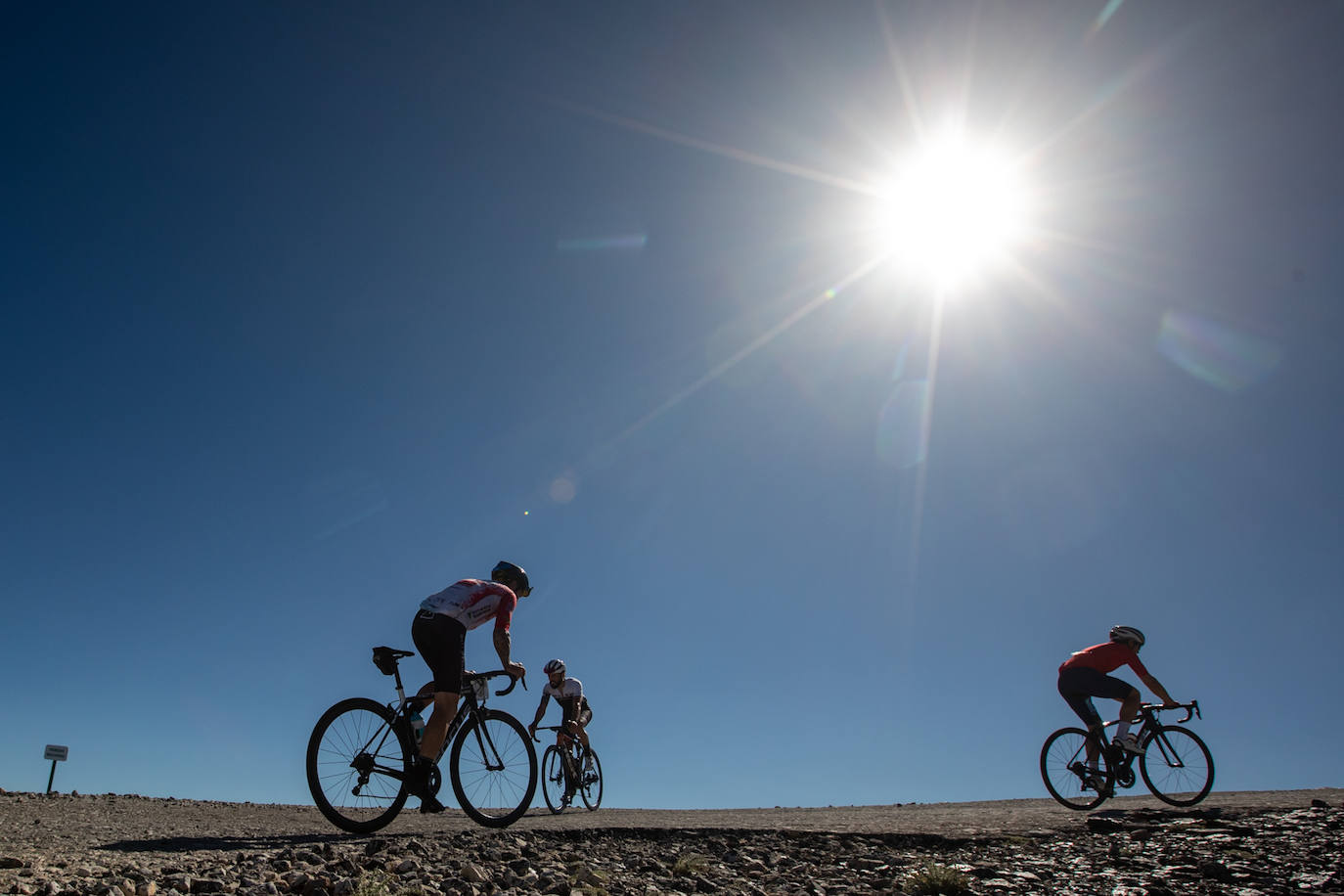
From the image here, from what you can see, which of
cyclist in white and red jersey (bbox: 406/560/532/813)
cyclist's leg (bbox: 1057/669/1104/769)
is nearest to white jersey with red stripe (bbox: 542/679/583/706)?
cyclist in white and red jersey (bbox: 406/560/532/813)

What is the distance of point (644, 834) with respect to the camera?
6414 millimetres

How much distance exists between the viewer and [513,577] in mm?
7168

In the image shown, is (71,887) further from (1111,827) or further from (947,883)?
(1111,827)

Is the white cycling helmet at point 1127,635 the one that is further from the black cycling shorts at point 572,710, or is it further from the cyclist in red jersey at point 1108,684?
the black cycling shorts at point 572,710

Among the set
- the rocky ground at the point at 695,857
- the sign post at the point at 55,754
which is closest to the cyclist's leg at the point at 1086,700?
the rocky ground at the point at 695,857

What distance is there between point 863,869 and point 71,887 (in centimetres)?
477

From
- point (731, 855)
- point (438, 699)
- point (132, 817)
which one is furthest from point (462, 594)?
point (132, 817)

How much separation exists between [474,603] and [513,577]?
67cm

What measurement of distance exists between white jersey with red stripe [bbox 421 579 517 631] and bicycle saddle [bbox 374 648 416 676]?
410mm

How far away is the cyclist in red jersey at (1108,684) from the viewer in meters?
9.25

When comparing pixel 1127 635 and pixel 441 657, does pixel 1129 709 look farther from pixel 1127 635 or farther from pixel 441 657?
pixel 441 657

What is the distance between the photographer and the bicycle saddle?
20.5 feet

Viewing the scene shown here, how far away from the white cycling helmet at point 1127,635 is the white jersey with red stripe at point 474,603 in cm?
777

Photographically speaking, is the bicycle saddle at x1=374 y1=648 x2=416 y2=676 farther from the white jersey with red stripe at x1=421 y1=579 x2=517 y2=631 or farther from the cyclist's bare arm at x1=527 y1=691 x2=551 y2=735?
the cyclist's bare arm at x1=527 y1=691 x2=551 y2=735
